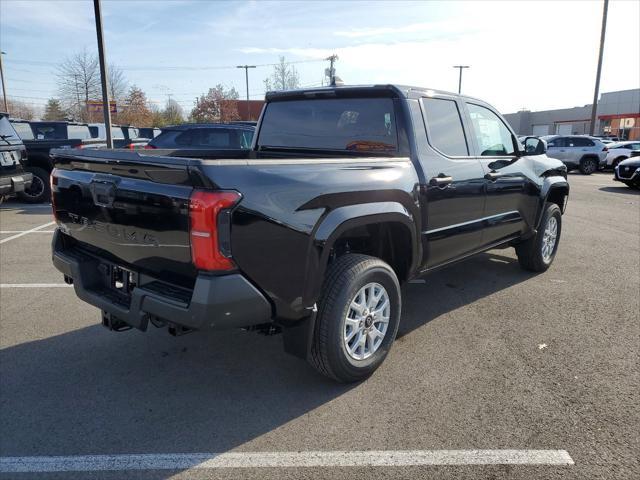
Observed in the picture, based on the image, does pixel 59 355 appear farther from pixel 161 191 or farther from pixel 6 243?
pixel 6 243

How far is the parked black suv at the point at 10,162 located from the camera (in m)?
9.08

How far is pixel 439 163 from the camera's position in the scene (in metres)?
3.94

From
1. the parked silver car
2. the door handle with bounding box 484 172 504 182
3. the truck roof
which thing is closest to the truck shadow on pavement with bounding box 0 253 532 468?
the door handle with bounding box 484 172 504 182

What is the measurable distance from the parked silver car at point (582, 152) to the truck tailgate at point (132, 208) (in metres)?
22.9

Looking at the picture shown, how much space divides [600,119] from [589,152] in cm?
3907

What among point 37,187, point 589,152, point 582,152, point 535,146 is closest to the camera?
point 535,146

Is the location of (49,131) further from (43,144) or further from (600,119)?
(600,119)

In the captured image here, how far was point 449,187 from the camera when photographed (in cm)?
400

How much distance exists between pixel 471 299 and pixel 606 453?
252 centimetres

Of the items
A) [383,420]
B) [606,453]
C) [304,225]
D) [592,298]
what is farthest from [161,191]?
[592,298]

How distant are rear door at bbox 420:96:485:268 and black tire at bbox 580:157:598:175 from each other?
2116 centimetres

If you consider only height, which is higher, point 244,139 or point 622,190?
point 244,139

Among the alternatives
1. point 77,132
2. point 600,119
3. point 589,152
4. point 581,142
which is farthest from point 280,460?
point 600,119

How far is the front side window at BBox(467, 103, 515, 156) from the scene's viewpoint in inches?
184
